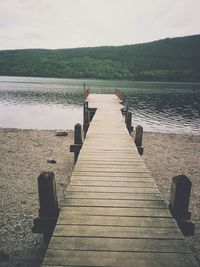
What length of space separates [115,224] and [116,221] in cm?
10

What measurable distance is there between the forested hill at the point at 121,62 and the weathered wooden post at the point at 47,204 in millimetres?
148200

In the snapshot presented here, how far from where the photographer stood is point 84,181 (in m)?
6.16

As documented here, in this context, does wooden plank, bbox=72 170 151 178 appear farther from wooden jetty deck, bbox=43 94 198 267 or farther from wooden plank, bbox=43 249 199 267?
wooden plank, bbox=43 249 199 267

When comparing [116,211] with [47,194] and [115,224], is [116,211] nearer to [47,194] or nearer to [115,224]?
[115,224]

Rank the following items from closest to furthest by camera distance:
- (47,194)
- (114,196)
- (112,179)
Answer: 1. (47,194)
2. (114,196)
3. (112,179)

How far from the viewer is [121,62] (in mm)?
158875

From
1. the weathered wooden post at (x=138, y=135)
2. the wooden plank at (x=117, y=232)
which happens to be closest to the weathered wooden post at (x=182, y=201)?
the wooden plank at (x=117, y=232)

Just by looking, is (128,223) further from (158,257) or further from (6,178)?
(6,178)

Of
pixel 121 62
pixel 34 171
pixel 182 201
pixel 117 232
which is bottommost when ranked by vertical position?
pixel 34 171

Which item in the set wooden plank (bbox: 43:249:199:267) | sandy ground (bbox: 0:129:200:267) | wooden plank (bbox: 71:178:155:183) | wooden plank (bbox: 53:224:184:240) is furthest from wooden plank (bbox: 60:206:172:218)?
sandy ground (bbox: 0:129:200:267)

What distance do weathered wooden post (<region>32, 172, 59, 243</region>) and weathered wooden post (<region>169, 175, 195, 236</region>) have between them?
6.93ft

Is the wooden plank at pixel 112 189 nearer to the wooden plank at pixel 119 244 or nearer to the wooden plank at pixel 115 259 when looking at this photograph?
the wooden plank at pixel 119 244

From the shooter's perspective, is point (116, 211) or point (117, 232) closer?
point (117, 232)

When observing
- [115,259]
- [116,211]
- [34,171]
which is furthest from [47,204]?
[34,171]
